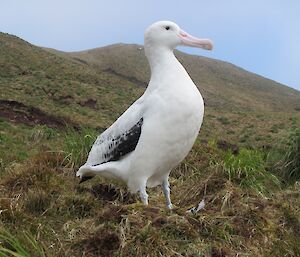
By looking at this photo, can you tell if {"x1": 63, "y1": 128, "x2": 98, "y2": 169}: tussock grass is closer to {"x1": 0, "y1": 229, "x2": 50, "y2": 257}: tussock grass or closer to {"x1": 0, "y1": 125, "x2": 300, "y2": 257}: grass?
{"x1": 0, "y1": 125, "x2": 300, "y2": 257}: grass

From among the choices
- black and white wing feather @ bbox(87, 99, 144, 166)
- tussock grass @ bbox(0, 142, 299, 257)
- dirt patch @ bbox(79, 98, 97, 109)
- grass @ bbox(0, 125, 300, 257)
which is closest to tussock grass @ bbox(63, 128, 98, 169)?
grass @ bbox(0, 125, 300, 257)

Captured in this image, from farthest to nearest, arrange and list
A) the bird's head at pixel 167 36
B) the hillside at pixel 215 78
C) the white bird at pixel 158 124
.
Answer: the hillside at pixel 215 78 < the bird's head at pixel 167 36 < the white bird at pixel 158 124

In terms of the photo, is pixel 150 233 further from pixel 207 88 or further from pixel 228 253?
pixel 207 88

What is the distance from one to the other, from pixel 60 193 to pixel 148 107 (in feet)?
4.93

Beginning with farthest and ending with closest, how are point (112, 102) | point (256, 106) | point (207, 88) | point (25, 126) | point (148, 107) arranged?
point (207, 88)
point (256, 106)
point (112, 102)
point (25, 126)
point (148, 107)

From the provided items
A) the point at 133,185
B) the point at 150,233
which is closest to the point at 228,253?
the point at 150,233

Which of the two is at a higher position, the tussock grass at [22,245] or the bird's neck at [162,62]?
the bird's neck at [162,62]

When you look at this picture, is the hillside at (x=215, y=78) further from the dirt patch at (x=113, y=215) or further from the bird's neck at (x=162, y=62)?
the dirt patch at (x=113, y=215)

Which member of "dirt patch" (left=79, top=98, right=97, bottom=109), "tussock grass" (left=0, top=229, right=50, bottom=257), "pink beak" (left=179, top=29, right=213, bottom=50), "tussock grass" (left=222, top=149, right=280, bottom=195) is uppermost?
"pink beak" (left=179, top=29, right=213, bottom=50)

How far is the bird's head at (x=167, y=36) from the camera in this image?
5.18m

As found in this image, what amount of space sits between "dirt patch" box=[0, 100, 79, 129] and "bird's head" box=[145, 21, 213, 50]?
12.2m

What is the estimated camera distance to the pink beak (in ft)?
17.1

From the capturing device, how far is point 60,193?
232 inches

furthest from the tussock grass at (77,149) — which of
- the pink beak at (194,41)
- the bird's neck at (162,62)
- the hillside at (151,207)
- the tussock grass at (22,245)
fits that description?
the tussock grass at (22,245)
